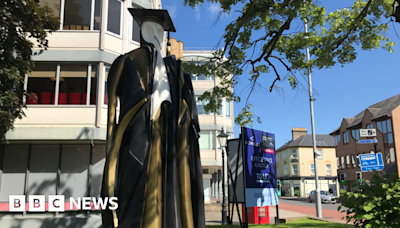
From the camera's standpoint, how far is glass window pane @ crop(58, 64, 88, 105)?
44.9 feet

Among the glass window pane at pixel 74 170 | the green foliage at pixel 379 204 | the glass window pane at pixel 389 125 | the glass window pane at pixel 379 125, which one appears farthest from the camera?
the glass window pane at pixel 379 125

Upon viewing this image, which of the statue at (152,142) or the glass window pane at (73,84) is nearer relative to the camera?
the statue at (152,142)

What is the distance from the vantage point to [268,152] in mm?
10773

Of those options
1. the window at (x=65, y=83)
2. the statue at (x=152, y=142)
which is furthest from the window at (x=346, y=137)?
the statue at (x=152, y=142)

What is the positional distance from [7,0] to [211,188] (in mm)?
27204

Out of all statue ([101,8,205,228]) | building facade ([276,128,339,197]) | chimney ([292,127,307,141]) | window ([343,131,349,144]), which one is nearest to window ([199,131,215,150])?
statue ([101,8,205,228])

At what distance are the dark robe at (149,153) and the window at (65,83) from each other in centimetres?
1052

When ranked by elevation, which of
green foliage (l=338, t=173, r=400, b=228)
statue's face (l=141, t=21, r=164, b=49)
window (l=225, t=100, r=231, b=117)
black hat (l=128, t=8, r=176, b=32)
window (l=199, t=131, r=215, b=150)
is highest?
window (l=225, t=100, r=231, b=117)

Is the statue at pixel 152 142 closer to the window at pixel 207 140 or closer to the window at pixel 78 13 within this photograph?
the window at pixel 78 13

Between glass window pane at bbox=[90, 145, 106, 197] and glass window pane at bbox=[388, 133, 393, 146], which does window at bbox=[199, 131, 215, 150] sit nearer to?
glass window pane at bbox=[90, 145, 106, 197]

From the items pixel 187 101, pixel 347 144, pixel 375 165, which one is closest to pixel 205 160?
pixel 375 165

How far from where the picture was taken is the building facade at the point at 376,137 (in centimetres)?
3903

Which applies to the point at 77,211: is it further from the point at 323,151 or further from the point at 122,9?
the point at 323,151

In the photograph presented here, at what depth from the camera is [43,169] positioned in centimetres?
1330
